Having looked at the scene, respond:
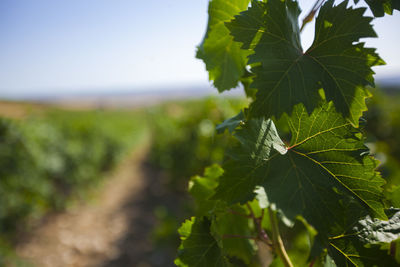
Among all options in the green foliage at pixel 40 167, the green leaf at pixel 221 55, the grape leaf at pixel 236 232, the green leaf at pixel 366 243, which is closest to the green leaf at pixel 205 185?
the grape leaf at pixel 236 232

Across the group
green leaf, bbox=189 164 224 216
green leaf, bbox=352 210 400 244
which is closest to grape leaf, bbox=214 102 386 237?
green leaf, bbox=352 210 400 244

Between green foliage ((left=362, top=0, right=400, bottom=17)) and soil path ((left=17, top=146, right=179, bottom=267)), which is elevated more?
green foliage ((left=362, top=0, right=400, bottom=17))

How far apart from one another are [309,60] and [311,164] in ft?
0.93

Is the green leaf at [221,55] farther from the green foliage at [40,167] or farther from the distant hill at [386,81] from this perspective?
the green foliage at [40,167]

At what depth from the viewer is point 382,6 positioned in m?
0.67

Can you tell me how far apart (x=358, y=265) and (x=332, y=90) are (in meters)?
0.53

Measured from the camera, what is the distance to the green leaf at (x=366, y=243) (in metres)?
0.76

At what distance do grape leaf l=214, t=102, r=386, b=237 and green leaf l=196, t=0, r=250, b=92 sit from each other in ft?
1.09

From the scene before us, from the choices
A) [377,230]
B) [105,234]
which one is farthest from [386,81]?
[105,234]

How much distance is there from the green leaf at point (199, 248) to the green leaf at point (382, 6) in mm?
780

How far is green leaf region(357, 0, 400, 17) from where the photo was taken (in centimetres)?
67

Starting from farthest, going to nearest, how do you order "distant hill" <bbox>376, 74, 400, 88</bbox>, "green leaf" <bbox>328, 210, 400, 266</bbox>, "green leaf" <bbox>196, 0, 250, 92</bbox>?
"distant hill" <bbox>376, 74, 400, 88</bbox>
"green leaf" <bbox>196, 0, 250, 92</bbox>
"green leaf" <bbox>328, 210, 400, 266</bbox>

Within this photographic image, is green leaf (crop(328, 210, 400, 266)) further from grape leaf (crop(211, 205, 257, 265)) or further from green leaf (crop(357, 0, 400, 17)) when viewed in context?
green leaf (crop(357, 0, 400, 17))

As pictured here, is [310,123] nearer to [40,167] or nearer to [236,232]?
[236,232]
